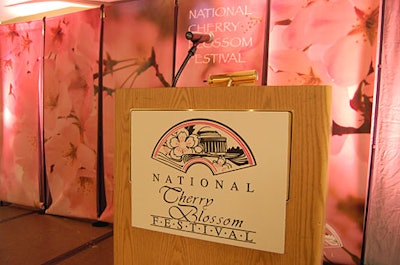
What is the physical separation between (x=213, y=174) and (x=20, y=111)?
9.46ft

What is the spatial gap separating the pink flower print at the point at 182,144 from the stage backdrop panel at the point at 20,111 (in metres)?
2.53

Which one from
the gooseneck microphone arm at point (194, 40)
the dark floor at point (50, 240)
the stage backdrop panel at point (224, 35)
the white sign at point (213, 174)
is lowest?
the dark floor at point (50, 240)

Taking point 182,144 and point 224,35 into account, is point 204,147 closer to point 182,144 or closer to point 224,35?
point 182,144

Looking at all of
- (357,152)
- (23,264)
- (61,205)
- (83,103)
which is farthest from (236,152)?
(61,205)

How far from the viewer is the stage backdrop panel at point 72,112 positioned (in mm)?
2656

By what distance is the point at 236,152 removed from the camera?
0.83 meters

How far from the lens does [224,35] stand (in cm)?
216

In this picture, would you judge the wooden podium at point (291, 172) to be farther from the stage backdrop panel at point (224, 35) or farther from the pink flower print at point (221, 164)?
the stage backdrop panel at point (224, 35)

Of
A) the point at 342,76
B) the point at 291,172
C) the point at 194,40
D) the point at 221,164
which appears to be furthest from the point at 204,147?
the point at 342,76

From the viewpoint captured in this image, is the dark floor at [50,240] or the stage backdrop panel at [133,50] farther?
the stage backdrop panel at [133,50]

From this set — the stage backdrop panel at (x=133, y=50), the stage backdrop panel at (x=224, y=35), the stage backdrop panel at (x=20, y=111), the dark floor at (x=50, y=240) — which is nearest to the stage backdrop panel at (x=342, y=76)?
the stage backdrop panel at (x=224, y=35)

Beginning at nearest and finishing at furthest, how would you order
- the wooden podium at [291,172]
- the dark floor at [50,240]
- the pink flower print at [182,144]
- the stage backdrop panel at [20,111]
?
the wooden podium at [291,172]
the pink flower print at [182,144]
the dark floor at [50,240]
the stage backdrop panel at [20,111]

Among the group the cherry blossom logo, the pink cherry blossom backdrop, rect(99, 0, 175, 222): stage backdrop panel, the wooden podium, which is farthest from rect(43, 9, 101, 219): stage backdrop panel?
the cherry blossom logo

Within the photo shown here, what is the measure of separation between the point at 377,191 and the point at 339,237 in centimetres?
39
